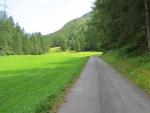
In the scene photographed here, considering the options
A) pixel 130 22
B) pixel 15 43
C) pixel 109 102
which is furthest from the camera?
pixel 15 43

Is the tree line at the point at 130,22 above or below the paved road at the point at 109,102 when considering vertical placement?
above

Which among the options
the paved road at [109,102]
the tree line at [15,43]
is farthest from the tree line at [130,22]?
the tree line at [15,43]

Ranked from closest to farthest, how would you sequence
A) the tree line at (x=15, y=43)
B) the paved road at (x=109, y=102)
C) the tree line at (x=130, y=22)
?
the paved road at (x=109, y=102), the tree line at (x=130, y=22), the tree line at (x=15, y=43)

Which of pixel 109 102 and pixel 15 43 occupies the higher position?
pixel 15 43

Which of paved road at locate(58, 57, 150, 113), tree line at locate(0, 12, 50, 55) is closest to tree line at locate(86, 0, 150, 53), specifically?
paved road at locate(58, 57, 150, 113)

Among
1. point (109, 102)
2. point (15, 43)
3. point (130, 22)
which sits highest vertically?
point (130, 22)

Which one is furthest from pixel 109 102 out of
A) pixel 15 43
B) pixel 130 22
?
pixel 15 43

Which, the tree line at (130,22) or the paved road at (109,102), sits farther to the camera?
the tree line at (130,22)

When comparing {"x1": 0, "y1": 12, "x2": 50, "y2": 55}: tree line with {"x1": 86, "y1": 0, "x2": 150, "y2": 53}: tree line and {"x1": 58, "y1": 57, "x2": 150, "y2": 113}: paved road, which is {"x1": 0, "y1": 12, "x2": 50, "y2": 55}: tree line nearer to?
{"x1": 86, "y1": 0, "x2": 150, "y2": 53}: tree line

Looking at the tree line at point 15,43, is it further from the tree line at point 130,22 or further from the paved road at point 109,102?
the paved road at point 109,102

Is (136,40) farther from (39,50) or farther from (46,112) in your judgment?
(39,50)

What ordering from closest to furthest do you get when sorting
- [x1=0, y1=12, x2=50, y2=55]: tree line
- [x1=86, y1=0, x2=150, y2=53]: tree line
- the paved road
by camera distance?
the paved road, [x1=86, y1=0, x2=150, y2=53]: tree line, [x1=0, y1=12, x2=50, y2=55]: tree line

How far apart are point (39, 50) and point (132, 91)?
17709 cm

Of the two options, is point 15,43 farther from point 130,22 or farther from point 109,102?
point 109,102
